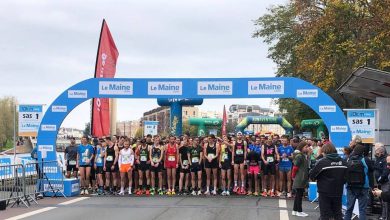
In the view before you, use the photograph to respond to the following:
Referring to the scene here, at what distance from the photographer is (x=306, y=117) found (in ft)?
141

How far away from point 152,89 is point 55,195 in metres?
4.45

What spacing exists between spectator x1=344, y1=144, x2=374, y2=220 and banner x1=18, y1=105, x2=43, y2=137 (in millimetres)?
11499

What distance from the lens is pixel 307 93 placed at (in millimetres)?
15562

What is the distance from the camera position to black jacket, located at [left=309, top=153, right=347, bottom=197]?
8680 mm

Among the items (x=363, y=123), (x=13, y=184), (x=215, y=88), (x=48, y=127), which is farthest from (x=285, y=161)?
(x=13, y=184)

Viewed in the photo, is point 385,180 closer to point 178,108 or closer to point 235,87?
point 235,87

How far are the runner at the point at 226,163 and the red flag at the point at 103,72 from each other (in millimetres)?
9528

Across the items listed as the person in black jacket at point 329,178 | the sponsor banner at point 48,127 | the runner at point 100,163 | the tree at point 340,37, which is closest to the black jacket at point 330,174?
the person in black jacket at point 329,178

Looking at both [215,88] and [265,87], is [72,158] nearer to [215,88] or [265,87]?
[215,88]

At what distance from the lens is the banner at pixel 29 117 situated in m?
17.8

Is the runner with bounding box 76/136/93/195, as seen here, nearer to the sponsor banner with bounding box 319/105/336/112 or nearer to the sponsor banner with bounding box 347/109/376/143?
the sponsor banner with bounding box 319/105/336/112

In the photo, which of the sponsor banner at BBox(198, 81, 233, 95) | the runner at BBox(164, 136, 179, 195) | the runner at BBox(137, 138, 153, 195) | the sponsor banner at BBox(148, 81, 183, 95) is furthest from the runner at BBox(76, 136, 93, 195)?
the sponsor banner at BBox(198, 81, 233, 95)

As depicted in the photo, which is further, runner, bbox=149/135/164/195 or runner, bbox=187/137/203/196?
runner, bbox=149/135/164/195

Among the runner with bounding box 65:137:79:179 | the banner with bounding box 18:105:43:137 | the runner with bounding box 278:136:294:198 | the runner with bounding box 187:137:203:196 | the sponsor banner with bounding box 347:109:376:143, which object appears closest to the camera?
the sponsor banner with bounding box 347:109:376:143
